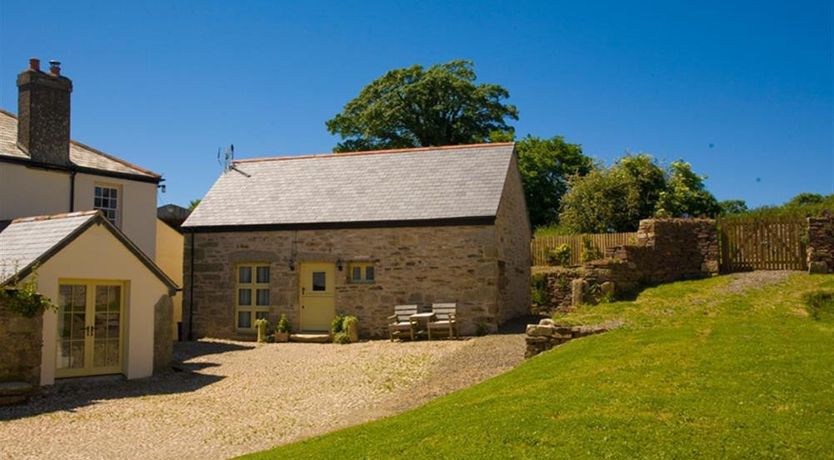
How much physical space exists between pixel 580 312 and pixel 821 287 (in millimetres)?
5212

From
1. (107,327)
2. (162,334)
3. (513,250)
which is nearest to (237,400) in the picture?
(162,334)

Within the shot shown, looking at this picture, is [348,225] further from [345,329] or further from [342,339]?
[342,339]

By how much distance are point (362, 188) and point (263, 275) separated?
4.15 metres

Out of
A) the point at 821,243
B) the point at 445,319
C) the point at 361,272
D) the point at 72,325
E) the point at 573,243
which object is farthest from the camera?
the point at 573,243

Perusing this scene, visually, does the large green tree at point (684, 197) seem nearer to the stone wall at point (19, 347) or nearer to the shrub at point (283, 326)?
the shrub at point (283, 326)

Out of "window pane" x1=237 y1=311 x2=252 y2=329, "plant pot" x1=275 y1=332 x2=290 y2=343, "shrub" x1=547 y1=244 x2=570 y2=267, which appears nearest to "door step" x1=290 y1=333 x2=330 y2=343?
"plant pot" x1=275 y1=332 x2=290 y2=343

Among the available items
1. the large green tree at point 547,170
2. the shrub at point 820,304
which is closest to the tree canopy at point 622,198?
the large green tree at point 547,170

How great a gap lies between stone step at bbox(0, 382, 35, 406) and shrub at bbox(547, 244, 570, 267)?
1785cm

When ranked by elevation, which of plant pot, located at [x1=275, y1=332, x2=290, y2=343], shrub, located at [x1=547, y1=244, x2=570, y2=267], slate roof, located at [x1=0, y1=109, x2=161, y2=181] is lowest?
plant pot, located at [x1=275, y1=332, x2=290, y2=343]

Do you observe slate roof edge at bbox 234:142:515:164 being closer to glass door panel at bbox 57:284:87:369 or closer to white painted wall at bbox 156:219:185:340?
white painted wall at bbox 156:219:185:340

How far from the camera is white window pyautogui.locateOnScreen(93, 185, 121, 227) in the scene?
19.3 m

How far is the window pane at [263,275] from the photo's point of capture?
22.7 m

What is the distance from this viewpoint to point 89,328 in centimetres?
1445

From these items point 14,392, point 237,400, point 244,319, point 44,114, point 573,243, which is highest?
point 44,114
